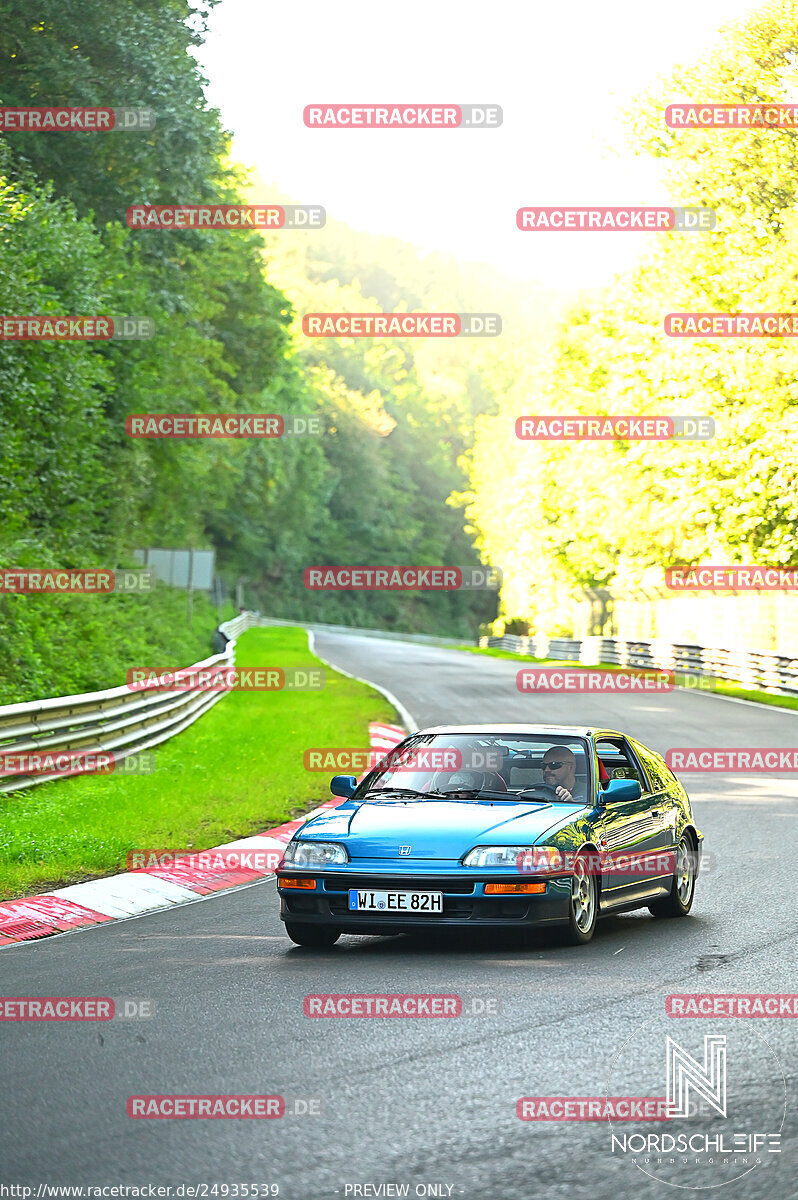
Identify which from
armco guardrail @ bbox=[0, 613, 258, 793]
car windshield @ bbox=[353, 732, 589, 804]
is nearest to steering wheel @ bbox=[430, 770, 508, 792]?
car windshield @ bbox=[353, 732, 589, 804]

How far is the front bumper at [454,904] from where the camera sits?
8.58 m

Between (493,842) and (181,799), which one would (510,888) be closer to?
(493,842)

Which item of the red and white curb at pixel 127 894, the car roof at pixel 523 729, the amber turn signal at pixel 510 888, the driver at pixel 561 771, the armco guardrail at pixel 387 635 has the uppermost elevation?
the car roof at pixel 523 729

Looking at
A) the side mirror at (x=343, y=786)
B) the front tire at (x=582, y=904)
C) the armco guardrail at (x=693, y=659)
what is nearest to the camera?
the front tire at (x=582, y=904)

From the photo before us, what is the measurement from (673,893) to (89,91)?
2405 cm

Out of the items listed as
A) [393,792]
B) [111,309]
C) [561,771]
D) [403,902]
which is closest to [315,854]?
[403,902]

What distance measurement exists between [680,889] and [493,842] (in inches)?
89.6

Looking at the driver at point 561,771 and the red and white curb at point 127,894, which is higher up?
the driver at point 561,771

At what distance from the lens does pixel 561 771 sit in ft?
32.4

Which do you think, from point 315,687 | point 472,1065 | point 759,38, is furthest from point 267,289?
point 472,1065

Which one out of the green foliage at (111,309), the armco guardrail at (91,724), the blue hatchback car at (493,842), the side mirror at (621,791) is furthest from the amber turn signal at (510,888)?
the green foliage at (111,309)

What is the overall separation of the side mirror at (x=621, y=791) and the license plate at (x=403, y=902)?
1.68 metres

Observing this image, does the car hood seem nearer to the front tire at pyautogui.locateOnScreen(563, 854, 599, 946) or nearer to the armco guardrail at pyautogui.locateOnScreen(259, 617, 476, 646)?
the front tire at pyautogui.locateOnScreen(563, 854, 599, 946)

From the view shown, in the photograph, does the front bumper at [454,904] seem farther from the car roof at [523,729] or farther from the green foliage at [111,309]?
the green foliage at [111,309]
